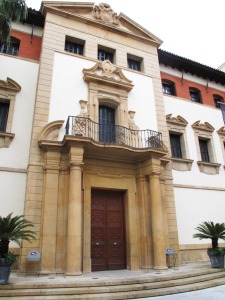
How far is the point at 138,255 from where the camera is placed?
10.8m

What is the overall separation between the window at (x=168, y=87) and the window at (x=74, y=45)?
5997mm

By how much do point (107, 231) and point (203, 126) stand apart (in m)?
9.45

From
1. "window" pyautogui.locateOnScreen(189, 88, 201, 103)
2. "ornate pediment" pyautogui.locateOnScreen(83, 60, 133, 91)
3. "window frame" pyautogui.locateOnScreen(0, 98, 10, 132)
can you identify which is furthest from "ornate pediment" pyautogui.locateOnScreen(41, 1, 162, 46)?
"window frame" pyautogui.locateOnScreen(0, 98, 10, 132)

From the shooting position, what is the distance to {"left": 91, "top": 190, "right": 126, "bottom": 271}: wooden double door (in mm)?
10562

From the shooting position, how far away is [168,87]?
672 inches

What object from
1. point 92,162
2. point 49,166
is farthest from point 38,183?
point 92,162

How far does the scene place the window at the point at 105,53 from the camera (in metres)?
14.4

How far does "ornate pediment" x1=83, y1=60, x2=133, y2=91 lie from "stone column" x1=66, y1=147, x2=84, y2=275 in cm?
447

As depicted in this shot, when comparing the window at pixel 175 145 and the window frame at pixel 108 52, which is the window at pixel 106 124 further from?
the window at pixel 175 145

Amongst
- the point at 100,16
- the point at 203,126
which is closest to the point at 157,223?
the point at 203,126

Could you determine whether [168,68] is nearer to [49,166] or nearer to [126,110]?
[126,110]

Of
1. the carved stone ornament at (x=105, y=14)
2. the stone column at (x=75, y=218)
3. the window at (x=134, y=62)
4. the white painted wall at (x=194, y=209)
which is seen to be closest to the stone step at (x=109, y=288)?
the stone column at (x=75, y=218)

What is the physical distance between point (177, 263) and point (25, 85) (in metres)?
10.8

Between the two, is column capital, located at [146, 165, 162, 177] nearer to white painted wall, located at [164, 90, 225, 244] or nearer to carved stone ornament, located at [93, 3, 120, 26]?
white painted wall, located at [164, 90, 225, 244]
